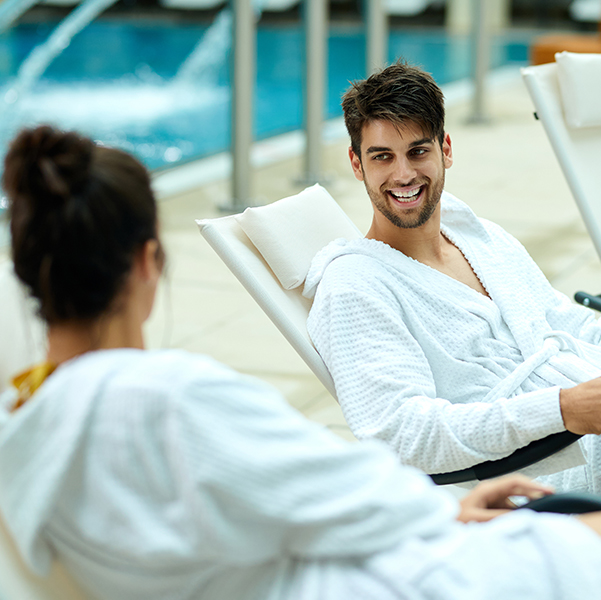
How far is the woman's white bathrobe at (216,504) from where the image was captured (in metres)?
0.90

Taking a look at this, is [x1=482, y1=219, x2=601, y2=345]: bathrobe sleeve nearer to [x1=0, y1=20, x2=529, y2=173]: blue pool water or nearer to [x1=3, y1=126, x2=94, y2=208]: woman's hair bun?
[x1=3, y1=126, x2=94, y2=208]: woman's hair bun

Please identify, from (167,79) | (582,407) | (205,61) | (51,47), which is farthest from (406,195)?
(51,47)

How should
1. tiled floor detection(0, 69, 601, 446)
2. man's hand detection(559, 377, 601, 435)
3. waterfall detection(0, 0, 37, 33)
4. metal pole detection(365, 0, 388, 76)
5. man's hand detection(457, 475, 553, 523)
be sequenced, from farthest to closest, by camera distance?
1. metal pole detection(365, 0, 388, 76)
2. waterfall detection(0, 0, 37, 33)
3. tiled floor detection(0, 69, 601, 446)
4. man's hand detection(559, 377, 601, 435)
5. man's hand detection(457, 475, 553, 523)

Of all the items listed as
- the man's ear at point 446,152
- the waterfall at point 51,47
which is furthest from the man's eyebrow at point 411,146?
the waterfall at point 51,47

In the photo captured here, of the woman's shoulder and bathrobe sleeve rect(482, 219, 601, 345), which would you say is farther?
bathrobe sleeve rect(482, 219, 601, 345)

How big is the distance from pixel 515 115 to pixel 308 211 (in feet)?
23.7

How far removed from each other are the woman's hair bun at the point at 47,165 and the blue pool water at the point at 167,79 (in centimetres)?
569

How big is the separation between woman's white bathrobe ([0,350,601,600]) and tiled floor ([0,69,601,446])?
59 centimetres

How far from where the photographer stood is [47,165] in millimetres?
956

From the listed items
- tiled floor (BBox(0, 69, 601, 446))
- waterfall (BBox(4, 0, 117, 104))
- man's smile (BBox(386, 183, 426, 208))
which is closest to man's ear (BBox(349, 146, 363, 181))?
man's smile (BBox(386, 183, 426, 208))

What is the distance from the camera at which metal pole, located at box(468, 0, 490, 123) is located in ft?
27.7

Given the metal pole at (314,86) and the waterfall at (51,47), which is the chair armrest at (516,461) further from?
the waterfall at (51,47)

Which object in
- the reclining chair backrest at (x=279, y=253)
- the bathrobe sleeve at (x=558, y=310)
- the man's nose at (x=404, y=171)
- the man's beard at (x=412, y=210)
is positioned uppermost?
the man's nose at (x=404, y=171)

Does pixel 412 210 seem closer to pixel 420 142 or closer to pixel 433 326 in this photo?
pixel 420 142
